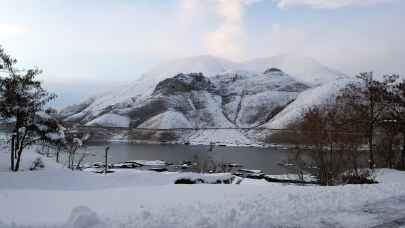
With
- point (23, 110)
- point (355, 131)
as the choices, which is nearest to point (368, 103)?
point (355, 131)

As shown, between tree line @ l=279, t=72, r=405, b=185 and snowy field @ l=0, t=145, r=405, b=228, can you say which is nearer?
snowy field @ l=0, t=145, r=405, b=228

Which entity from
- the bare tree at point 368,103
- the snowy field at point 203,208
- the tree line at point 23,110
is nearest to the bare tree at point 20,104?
the tree line at point 23,110

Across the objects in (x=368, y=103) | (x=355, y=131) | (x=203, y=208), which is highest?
(x=368, y=103)

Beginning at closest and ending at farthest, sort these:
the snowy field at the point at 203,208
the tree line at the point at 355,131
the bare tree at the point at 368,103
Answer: the snowy field at the point at 203,208
the tree line at the point at 355,131
the bare tree at the point at 368,103

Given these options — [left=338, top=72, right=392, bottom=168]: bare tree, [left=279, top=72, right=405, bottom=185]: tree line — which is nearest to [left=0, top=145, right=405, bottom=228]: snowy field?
[left=279, top=72, right=405, bottom=185]: tree line

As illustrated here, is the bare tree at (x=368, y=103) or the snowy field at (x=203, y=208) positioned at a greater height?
the bare tree at (x=368, y=103)

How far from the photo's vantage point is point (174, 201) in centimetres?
1312

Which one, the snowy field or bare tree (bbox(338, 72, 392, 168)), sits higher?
bare tree (bbox(338, 72, 392, 168))

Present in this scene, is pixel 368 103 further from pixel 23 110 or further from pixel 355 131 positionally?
pixel 23 110

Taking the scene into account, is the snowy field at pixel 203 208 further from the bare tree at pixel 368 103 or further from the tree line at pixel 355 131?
the bare tree at pixel 368 103

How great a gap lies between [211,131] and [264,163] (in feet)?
274

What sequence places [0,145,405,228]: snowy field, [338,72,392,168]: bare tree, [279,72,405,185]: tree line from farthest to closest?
[338,72,392,168]: bare tree → [279,72,405,185]: tree line → [0,145,405,228]: snowy field

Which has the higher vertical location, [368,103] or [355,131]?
[368,103]

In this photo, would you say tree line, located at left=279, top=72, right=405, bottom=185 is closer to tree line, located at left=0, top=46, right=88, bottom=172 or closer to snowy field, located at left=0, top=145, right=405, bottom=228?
snowy field, located at left=0, top=145, right=405, bottom=228
